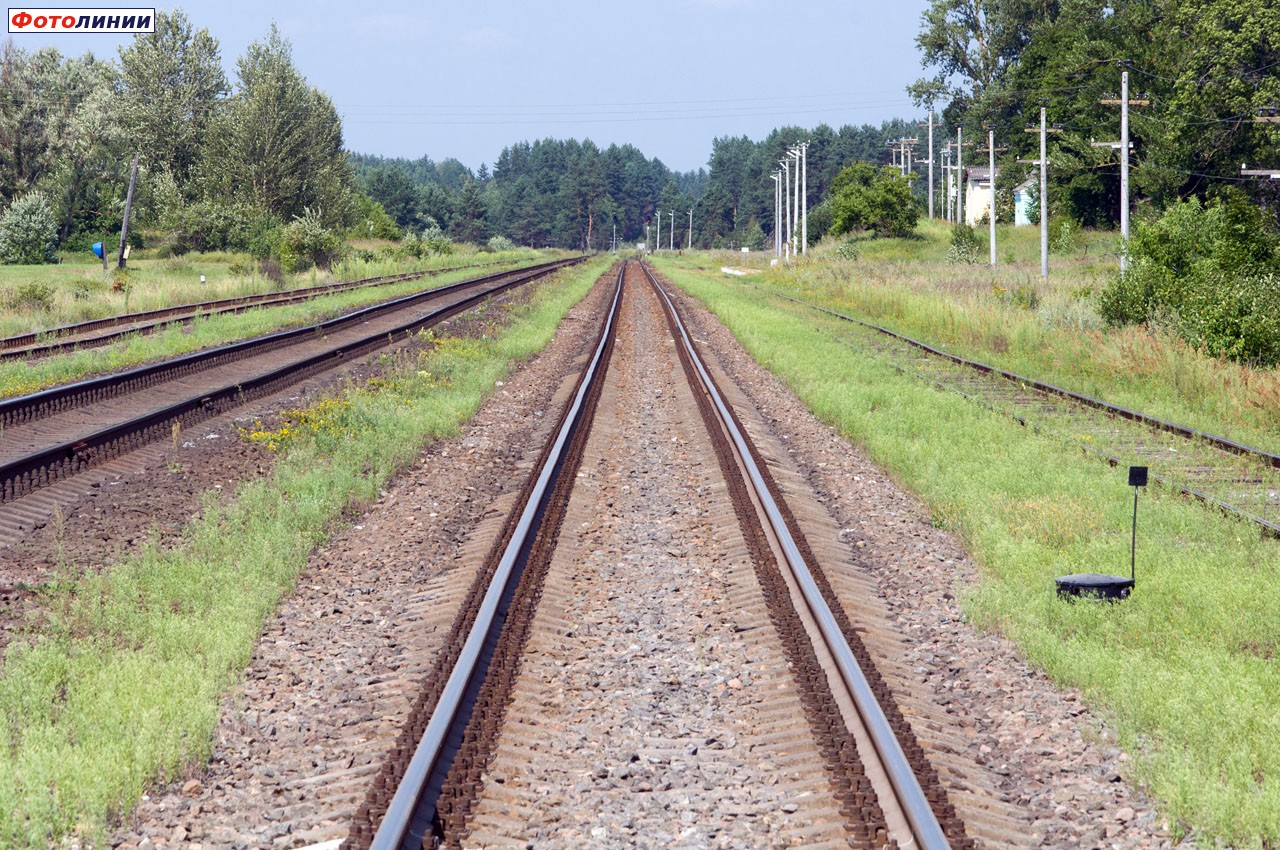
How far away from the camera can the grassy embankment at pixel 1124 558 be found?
5.24 meters

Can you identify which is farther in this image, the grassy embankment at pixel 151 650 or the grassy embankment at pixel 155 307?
the grassy embankment at pixel 155 307

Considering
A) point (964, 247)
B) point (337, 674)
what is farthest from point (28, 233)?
point (337, 674)

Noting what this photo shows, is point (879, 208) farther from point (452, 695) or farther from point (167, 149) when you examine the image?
point (452, 695)

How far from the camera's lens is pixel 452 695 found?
18.3 ft

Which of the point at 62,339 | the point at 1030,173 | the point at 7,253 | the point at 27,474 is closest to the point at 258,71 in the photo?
the point at 7,253

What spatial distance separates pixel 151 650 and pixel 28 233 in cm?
6045

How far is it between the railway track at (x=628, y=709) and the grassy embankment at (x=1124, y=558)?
3.70 ft

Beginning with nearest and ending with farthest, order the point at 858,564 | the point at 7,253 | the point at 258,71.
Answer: the point at 858,564, the point at 7,253, the point at 258,71

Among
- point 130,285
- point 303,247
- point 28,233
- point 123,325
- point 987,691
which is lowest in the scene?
point 987,691

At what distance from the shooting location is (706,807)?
4816 mm

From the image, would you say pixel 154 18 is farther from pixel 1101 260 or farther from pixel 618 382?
pixel 618 382

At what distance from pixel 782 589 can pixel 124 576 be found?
4.33 m

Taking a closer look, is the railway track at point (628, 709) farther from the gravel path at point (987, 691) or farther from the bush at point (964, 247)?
the bush at point (964, 247)

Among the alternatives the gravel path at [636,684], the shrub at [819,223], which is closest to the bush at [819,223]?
the shrub at [819,223]
